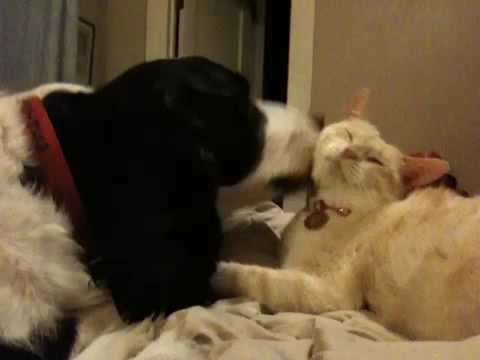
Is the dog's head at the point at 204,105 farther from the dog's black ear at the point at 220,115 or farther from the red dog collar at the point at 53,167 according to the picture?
the red dog collar at the point at 53,167

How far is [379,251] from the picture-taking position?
1.00 m

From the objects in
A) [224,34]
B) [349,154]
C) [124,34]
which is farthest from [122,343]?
[224,34]

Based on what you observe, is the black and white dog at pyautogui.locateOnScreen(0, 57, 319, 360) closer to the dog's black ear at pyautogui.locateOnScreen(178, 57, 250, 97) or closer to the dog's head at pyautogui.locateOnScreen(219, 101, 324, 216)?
the dog's black ear at pyautogui.locateOnScreen(178, 57, 250, 97)

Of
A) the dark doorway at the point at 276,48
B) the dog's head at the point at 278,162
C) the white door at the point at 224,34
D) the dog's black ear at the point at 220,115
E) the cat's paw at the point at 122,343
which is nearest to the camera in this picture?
the cat's paw at the point at 122,343

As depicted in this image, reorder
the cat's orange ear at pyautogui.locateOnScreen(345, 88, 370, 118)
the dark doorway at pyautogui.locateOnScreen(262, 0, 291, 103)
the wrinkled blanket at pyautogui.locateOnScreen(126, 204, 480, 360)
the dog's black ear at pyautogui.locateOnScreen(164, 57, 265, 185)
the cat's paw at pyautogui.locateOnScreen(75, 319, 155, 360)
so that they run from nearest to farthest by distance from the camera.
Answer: the wrinkled blanket at pyautogui.locateOnScreen(126, 204, 480, 360)
the cat's paw at pyautogui.locateOnScreen(75, 319, 155, 360)
the dog's black ear at pyautogui.locateOnScreen(164, 57, 265, 185)
the cat's orange ear at pyautogui.locateOnScreen(345, 88, 370, 118)
the dark doorway at pyautogui.locateOnScreen(262, 0, 291, 103)

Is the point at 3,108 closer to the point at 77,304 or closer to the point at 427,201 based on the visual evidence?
the point at 77,304

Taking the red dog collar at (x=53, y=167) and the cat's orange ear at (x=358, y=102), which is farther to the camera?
the cat's orange ear at (x=358, y=102)

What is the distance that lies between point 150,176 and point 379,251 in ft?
1.44

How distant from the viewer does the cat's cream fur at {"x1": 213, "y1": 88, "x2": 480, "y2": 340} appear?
2.83 feet

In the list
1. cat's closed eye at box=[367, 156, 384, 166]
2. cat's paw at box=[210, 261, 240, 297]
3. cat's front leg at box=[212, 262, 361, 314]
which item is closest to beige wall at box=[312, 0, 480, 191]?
cat's closed eye at box=[367, 156, 384, 166]

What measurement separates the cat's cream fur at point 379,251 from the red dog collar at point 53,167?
277 mm

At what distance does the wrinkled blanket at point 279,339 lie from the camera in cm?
69

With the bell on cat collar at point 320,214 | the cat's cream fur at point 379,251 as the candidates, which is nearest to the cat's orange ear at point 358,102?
the cat's cream fur at point 379,251

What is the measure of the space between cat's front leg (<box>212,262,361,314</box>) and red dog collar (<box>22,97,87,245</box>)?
27 cm
